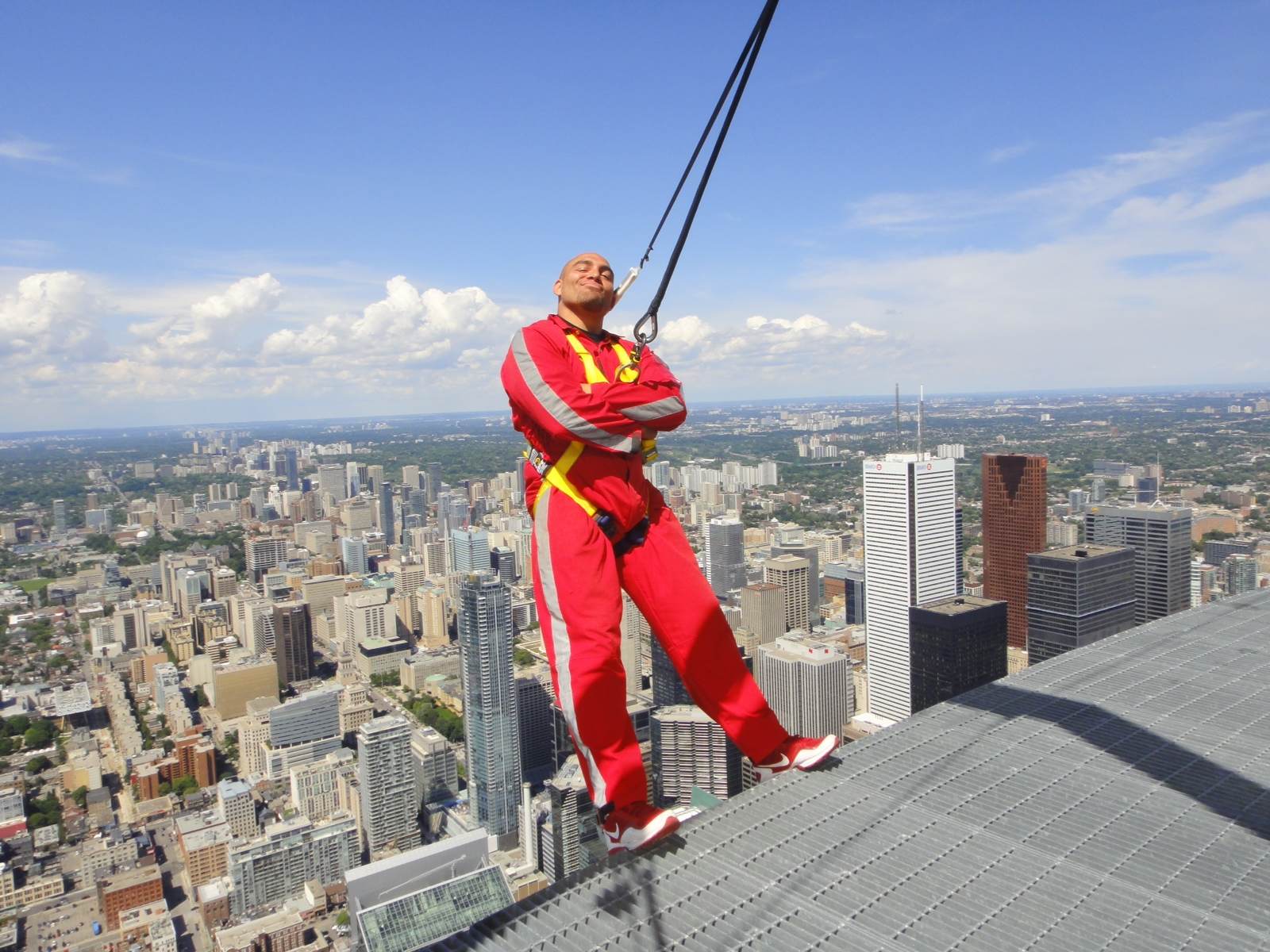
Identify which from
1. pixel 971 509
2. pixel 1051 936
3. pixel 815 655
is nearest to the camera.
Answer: pixel 1051 936

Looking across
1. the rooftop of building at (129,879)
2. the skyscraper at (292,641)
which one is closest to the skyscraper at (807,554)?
the skyscraper at (292,641)

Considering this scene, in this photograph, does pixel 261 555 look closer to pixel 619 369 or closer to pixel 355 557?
pixel 355 557

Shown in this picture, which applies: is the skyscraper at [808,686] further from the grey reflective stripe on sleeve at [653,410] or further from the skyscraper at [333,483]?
the skyscraper at [333,483]

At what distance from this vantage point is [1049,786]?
5.87 feet

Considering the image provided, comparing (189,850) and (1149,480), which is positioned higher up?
(1149,480)

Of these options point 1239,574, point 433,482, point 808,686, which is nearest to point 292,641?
point 808,686

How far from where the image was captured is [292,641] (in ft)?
58.0

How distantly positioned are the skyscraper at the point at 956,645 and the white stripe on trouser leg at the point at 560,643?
36.1 feet

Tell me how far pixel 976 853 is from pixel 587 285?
1233mm

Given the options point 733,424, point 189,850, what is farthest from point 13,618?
point 733,424

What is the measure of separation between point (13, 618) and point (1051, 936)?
24698mm

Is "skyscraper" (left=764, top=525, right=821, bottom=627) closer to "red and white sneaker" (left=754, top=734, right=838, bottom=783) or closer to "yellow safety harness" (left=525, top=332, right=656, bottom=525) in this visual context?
"red and white sneaker" (left=754, top=734, right=838, bottom=783)

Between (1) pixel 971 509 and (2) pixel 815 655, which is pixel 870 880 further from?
(1) pixel 971 509

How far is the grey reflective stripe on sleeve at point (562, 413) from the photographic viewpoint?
1.44 meters
